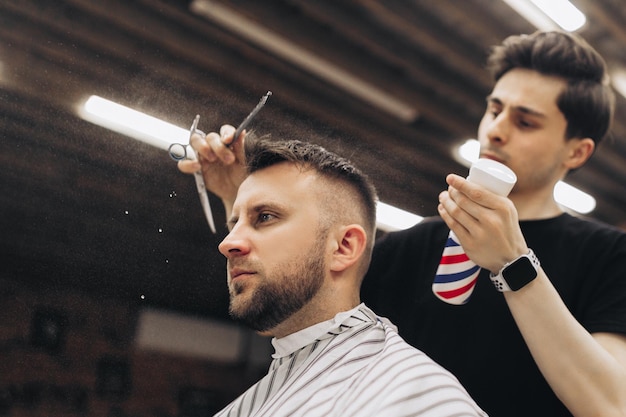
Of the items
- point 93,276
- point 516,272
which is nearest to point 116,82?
point 93,276

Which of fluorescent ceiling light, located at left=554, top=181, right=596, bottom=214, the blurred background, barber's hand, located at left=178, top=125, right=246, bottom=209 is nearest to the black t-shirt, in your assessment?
the blurred background

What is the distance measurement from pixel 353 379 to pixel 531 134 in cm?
89

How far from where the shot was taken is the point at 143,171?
1.57 m

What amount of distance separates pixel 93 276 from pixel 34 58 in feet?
1.93

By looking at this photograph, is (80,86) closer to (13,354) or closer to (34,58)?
(34,58)

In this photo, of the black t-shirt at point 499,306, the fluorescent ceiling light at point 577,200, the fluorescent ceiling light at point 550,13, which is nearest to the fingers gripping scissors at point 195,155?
the black t-shirt at point 499,306

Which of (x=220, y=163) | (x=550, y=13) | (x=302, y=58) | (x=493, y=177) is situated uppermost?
(x=550, y=13)

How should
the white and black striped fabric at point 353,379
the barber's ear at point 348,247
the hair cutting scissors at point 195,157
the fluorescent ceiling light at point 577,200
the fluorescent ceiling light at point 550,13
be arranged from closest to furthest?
the white and black striped fabric at point 353,379, the barber's ear at point 348,247, the hair cutting scissors at point 195,157, the fluorescent ceiling light at point 550,13, the fluorescent ceiling light at point 577,200

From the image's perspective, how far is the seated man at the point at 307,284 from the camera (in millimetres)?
1173

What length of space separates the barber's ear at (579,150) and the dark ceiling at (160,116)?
49cm

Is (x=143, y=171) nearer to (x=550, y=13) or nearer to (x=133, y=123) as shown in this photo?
(x=133, y=123)

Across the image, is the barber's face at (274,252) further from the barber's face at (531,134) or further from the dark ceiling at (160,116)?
the barber's face at (531,134)

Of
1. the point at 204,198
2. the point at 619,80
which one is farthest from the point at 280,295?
the point at 619,80

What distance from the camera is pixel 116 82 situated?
155cm
